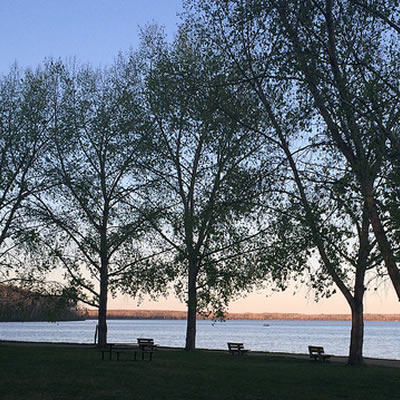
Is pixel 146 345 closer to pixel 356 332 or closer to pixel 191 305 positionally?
pixel 191 305

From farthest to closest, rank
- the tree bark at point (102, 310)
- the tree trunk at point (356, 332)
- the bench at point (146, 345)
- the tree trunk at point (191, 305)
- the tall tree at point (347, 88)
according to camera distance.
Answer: the tree bark at point (102, 310), the tree trunk at point (191, 305), the bench at point (146, 345), the tree trunk at point (356, 332), the tall tree at point (347, 88)

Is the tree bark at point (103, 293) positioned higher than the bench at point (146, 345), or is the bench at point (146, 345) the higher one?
the tree bark at point (103, 293)

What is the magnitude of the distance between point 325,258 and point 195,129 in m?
11.1

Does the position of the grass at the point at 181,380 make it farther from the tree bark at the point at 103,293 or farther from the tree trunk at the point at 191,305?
the tree bark at the point at 103,293

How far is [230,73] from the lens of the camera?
20000 mm

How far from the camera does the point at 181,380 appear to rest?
757 inches

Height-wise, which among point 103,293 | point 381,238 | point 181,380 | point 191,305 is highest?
point 381,238

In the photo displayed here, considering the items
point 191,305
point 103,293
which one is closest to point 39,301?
point 103,293

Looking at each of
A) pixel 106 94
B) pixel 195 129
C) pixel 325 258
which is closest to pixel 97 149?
pixel 106 94

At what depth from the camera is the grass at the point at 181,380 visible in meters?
16.1

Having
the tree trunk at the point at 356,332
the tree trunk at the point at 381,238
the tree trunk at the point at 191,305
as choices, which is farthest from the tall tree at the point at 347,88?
the tree trunk at the point at 191,305

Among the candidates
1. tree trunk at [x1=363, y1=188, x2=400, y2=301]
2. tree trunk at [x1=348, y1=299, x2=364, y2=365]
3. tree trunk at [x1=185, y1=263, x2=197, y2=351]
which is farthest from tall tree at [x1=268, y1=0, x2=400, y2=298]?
tree trunk at [x1=185, y1=263, x2=197, y2=351]

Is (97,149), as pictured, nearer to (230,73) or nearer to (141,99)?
(141,99)

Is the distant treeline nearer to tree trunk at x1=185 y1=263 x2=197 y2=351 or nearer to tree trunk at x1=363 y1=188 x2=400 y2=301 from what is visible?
tree trunk at x1=185 y1=263 x2=197 y2=351
